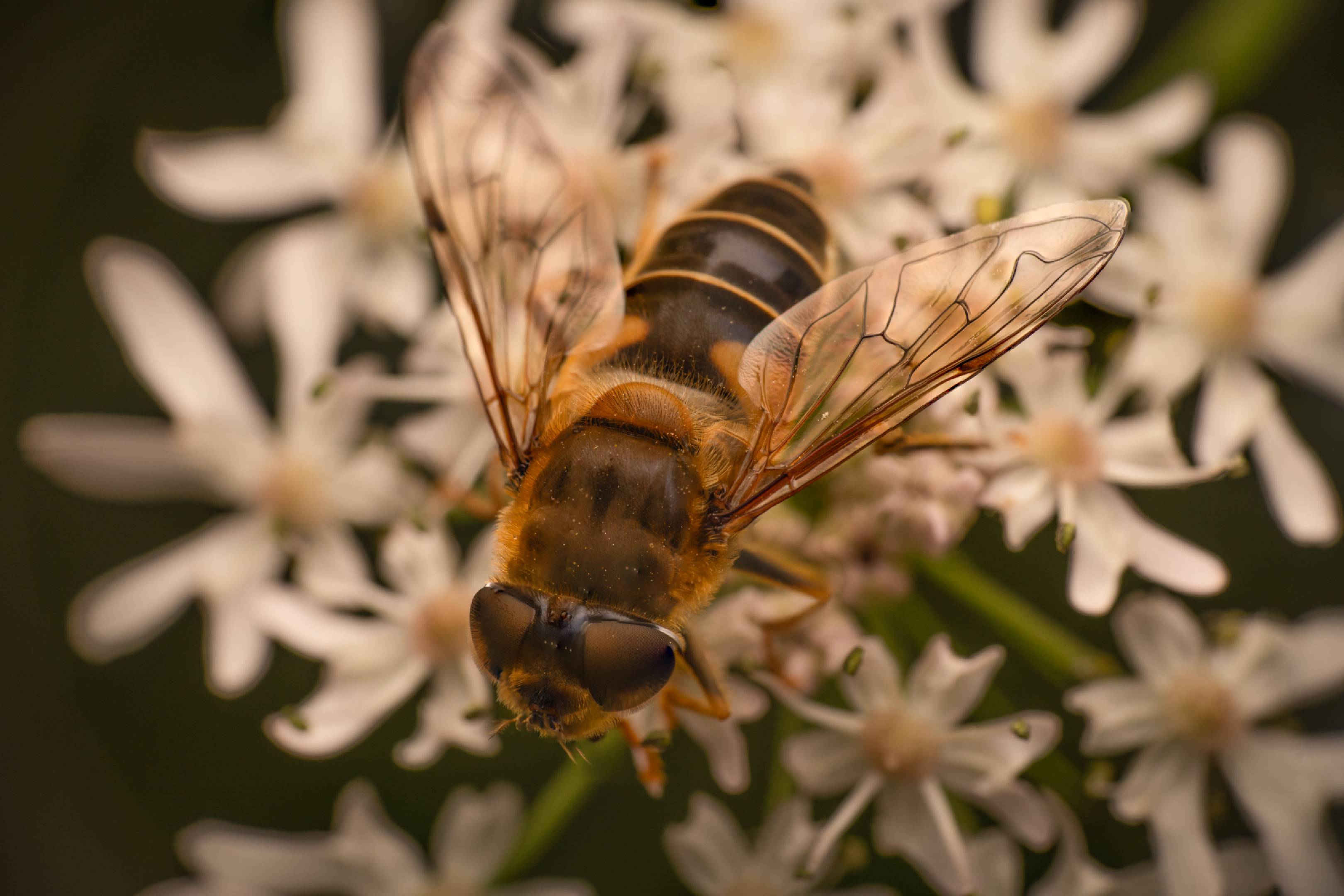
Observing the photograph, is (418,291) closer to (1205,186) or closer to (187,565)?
(187,565)

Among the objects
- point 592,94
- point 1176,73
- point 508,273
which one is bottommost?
point 508,273

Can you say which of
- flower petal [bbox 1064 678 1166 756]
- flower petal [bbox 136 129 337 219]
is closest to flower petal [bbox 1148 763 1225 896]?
flower petal [bbox 1064 678 1166 756]

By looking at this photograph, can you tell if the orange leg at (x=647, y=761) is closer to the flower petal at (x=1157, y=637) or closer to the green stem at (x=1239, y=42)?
the flower petal at (x=1157, y=637)

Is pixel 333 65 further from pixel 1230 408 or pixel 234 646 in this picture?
pixel 1230 408

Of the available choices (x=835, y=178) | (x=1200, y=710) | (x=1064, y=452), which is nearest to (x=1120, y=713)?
(x=1200, y=710)

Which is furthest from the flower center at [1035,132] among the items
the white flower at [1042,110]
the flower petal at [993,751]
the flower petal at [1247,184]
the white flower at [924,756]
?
the flower petal at [993,751]

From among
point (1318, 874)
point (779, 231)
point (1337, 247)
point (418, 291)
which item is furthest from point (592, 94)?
point (1318, 874)

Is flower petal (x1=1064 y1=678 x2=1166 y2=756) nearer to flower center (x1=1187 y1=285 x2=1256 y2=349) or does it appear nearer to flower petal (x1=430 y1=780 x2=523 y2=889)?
flower center (x1=1187 y1=285 x2=1256 y2=349)
